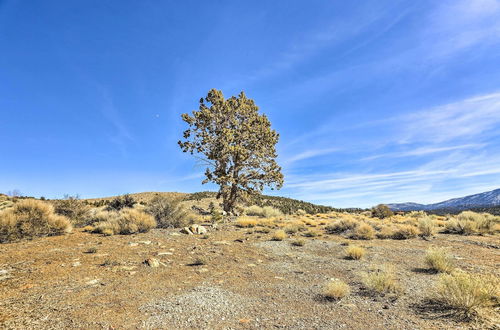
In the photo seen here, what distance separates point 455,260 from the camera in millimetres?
9516

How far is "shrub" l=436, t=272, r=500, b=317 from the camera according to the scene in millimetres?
4938

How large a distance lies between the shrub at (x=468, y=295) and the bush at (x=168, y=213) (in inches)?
542

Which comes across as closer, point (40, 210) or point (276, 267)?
point (276, 267)

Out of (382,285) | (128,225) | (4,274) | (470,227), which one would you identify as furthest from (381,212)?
(4,274)

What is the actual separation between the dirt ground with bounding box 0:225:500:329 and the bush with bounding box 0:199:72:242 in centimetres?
68

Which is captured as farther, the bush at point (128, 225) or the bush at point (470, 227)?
the bush at point (470, 227)

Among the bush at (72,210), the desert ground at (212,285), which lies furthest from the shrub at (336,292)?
the bush at (72,210)

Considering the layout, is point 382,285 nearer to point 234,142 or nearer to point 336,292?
point 336,292

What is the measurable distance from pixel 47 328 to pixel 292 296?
487 centimetres

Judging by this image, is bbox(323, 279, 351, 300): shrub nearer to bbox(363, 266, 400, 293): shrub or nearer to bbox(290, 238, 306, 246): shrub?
bbox(363, 266, 400, 293): shrub

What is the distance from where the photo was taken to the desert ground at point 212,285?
480cm

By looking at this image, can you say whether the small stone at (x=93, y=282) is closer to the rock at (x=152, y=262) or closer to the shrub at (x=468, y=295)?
the rock at (x=152, y=262)

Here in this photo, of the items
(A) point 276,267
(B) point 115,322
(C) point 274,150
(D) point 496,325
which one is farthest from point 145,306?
(C) point 274,150

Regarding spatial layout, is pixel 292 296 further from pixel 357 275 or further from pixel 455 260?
pixel 455 260
